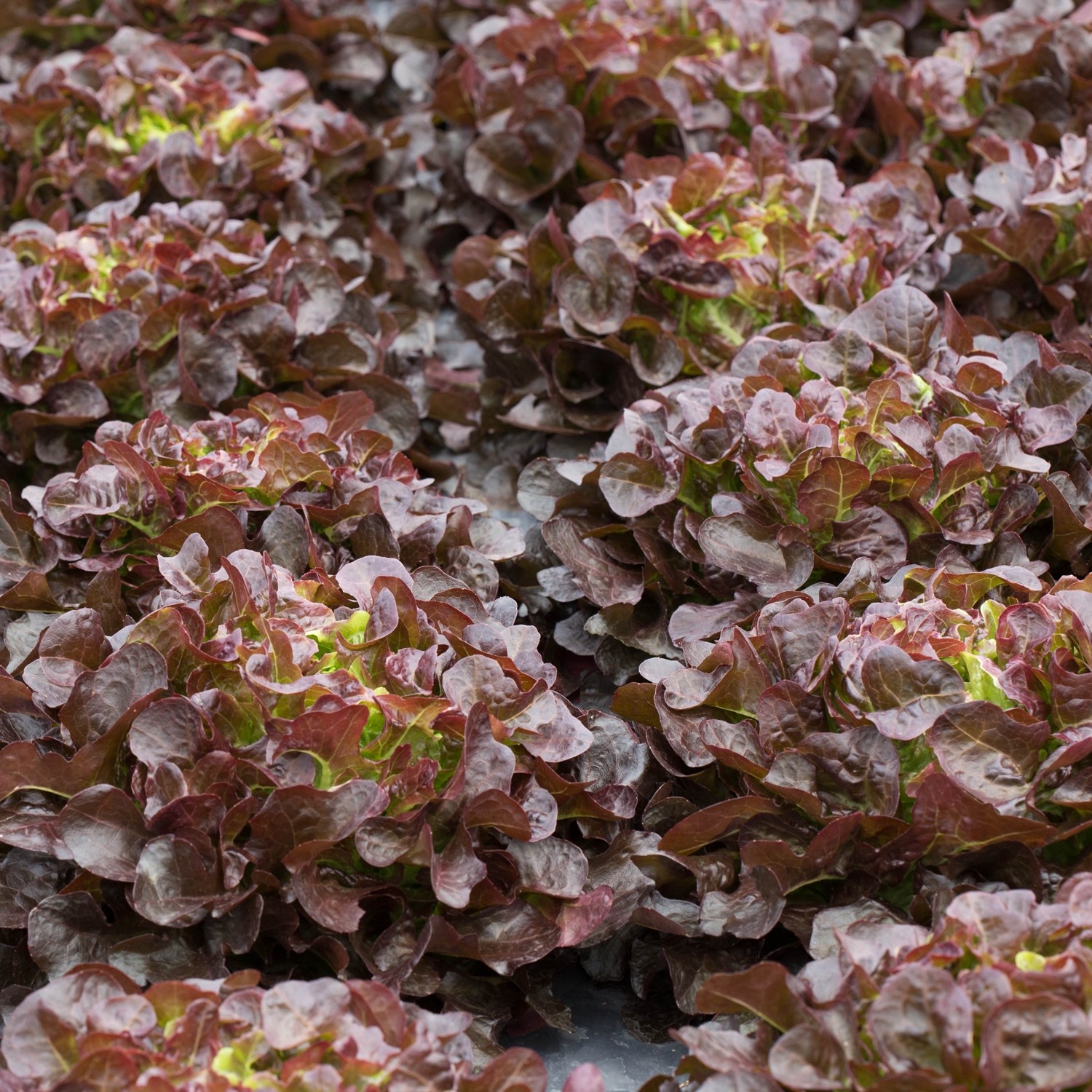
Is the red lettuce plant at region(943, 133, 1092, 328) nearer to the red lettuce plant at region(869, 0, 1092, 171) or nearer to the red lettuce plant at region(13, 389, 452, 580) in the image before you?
the red lettuce plant at region(869, 0, 1092, 171)

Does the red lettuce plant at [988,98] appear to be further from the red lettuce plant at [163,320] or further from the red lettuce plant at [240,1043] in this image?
the red lettuce plant at [240,1043]

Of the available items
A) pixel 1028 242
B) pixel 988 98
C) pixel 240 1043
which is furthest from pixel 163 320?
pixel 988 98

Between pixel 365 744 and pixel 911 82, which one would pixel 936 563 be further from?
pixel 911 82

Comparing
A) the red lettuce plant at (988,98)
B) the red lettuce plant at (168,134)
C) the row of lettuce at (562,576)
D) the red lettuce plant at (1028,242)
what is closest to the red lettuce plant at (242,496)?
the row of lettuce at (562,576)

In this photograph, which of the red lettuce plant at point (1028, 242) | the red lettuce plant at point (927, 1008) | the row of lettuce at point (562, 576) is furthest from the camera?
the red lettuce plant at point (1028, 242)

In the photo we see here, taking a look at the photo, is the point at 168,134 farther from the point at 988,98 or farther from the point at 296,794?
the point at 296,794

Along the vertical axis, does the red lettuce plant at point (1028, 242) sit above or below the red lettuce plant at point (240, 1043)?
above
